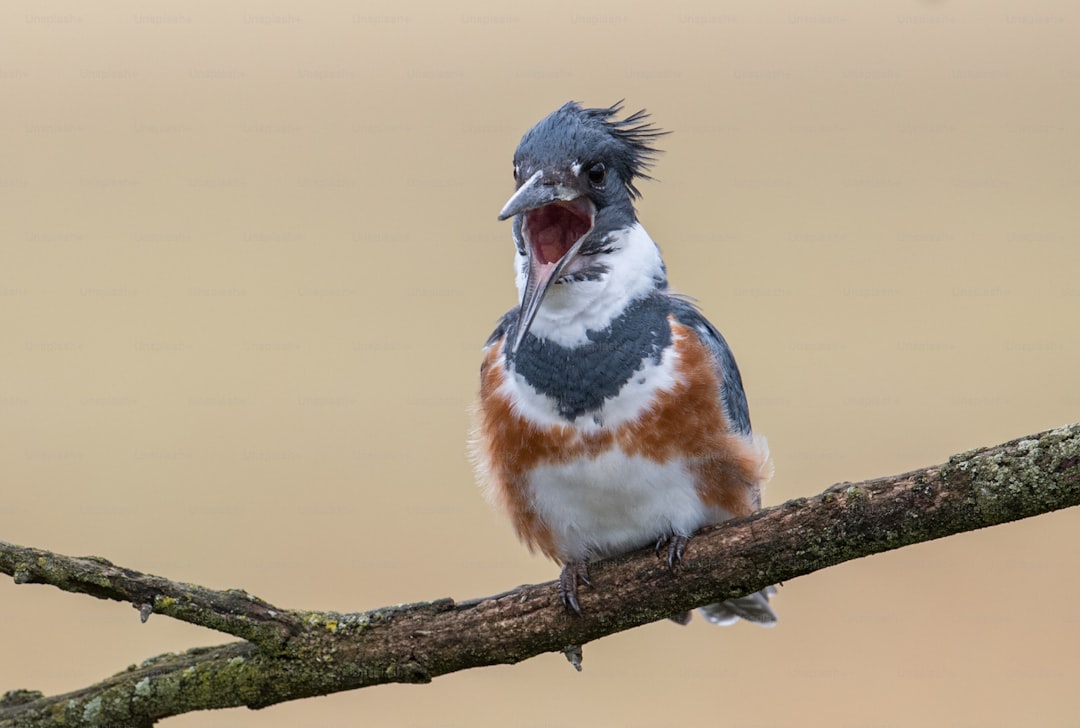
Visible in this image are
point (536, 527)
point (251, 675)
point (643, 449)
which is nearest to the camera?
point (251, 675)

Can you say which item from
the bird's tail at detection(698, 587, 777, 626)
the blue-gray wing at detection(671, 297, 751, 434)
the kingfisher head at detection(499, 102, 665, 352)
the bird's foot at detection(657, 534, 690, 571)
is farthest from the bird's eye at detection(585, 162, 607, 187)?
the bird's tail at detection(698, 587, 777, 626)

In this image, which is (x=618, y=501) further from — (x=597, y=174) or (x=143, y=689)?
(x=143, y=689)

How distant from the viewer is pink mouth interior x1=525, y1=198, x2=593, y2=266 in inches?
113

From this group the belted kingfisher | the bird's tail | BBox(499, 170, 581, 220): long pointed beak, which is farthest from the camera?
the bird's tail

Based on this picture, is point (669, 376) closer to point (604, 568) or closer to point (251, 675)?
point (604, 568)

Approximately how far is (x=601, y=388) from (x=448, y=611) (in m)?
0.68

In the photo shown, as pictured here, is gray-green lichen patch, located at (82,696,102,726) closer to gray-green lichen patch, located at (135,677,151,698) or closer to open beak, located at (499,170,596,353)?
gray-green lichen patch, located at (135,677,151,698)

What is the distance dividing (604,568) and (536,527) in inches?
11.6

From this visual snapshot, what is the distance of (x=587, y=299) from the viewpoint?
9.52 ft

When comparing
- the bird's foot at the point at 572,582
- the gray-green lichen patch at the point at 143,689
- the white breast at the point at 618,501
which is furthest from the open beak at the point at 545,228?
the gray-green lichen patch at the point at 143,689

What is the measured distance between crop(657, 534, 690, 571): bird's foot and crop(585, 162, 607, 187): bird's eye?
94cm

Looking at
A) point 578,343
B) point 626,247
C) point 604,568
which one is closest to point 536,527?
point 604,568

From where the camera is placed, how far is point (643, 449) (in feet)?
9.35

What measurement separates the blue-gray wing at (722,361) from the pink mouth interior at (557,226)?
37 centimetres
